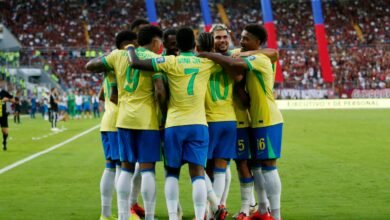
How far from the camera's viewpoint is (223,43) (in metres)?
9.64

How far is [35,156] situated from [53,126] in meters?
14.6

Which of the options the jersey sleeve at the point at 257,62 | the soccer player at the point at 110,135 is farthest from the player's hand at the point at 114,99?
the jersey sleeve at the point at 257,62

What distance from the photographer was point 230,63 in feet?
29.1

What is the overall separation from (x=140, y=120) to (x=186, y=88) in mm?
616

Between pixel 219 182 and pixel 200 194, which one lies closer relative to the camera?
pixel 200 194

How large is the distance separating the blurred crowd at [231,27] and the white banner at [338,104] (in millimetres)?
2971

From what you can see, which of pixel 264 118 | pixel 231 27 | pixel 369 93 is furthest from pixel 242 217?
pixel 231 27

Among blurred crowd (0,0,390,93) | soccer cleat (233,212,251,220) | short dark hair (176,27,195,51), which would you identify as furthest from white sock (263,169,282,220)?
blurred crowd (0,0,390,93)

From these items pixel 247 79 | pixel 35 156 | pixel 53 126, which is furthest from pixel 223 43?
pixel 53 126

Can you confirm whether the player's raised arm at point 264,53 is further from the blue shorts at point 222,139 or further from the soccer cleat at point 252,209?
the soccer cleat at point 252,209

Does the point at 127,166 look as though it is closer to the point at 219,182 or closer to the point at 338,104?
the point at 219,182

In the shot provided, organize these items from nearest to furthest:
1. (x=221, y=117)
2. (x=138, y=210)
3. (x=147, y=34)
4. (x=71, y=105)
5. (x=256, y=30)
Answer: (x=147, y=34) < (x=221, y=117) < (x=256, y=30) < (x=138, y=210) < (x=71, y=105)

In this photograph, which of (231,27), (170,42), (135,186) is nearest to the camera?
(170,42)

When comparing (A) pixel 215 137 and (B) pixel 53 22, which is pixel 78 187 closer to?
(A) pixel 215 137
